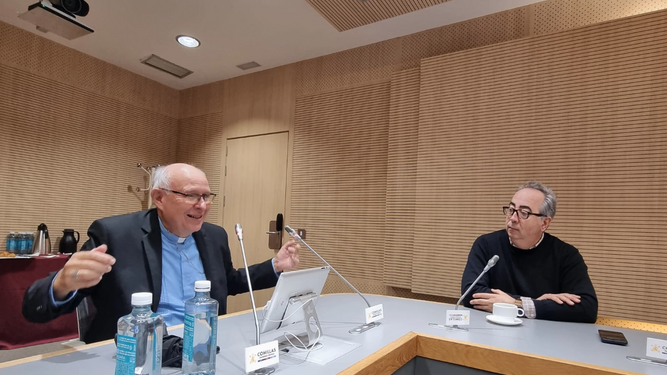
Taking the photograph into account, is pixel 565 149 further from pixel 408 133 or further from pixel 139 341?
pixel 139 341

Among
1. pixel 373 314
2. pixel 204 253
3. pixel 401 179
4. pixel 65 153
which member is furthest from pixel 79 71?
pixel 373 314

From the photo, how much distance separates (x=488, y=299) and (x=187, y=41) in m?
3.49

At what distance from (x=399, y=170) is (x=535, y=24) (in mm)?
1504

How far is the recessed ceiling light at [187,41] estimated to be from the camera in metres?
3.73

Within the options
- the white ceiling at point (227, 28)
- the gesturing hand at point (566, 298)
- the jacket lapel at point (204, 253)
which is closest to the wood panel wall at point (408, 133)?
the white ceiling at point (227, 28)

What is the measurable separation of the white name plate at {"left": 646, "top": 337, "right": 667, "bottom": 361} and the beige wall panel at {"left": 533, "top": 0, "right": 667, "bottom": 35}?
232 centimetres

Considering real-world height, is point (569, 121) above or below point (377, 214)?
above

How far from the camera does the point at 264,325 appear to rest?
1197mm

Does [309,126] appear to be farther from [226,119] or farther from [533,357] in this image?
[533,357]

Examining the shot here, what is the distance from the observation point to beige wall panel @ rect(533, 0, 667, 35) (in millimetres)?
2615

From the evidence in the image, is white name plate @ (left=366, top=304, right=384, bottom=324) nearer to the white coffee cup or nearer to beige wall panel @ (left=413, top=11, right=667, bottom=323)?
the white coffee cup

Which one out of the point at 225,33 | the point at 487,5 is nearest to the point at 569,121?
the point at 487,5

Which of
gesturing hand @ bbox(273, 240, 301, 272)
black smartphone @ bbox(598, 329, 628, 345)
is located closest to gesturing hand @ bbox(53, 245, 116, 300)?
gesturing hand @ bbox(273, 240, 301, 272)

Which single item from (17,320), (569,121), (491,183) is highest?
(569,121)
